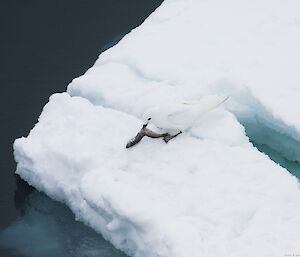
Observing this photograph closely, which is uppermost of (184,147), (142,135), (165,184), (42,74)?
(184,147)

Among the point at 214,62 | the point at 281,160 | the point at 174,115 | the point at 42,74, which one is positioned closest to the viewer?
the point at 174,115

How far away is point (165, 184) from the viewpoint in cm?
677

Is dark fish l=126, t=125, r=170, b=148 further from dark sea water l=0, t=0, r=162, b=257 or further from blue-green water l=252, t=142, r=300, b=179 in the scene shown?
blue-green water l=252, t=142, r=300, b=179

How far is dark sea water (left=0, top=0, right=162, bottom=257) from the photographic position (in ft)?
23.3

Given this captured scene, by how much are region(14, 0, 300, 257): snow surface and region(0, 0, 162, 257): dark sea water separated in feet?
0.91

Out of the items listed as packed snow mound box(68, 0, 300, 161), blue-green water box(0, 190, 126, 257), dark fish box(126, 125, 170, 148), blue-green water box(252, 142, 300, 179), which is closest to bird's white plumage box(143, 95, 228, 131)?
dark fish box(126, 125, 170, 148)

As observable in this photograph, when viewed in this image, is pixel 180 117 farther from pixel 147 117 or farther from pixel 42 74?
pixel 42 74

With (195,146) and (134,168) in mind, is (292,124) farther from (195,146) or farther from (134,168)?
(134,168)

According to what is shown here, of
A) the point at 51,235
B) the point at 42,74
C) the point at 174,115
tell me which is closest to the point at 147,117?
the point at 174,115

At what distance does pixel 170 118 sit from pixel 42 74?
3954mm

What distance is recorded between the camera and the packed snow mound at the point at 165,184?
605 centimetres

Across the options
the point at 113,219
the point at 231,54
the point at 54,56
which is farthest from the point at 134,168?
the point at 54,56

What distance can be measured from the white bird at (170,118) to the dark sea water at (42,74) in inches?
58.0

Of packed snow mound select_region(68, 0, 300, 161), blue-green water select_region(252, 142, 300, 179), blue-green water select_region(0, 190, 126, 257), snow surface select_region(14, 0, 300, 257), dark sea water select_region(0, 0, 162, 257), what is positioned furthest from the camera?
packed snow mound select_region(68, 0, 300, 161)
